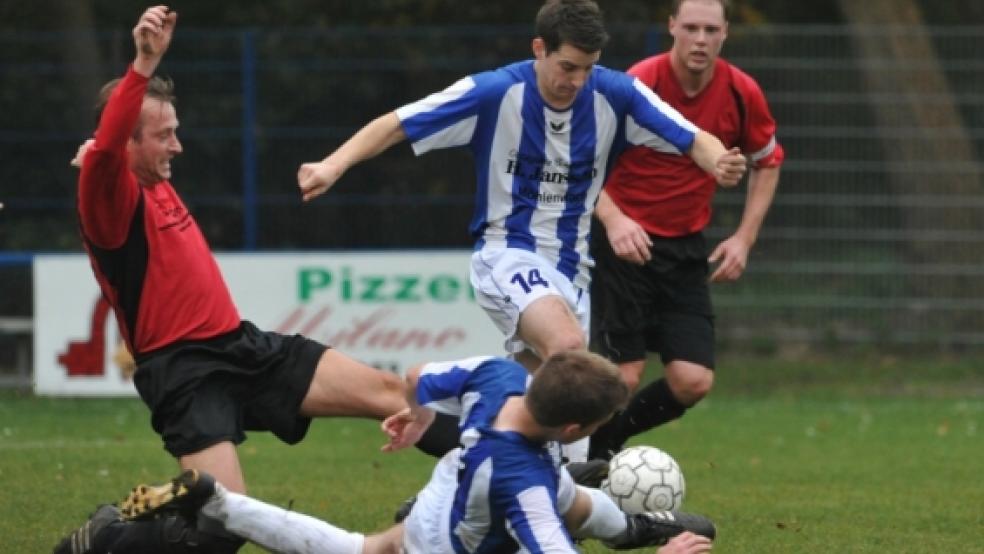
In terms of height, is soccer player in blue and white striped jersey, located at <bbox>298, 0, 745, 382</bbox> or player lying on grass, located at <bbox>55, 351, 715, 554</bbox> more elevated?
soccer player in blue and white striped jersey, located at <bbox>298, 0, 745, 382</bbox>

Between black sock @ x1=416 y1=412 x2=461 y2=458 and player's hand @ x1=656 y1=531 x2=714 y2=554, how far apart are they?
0.99 meters

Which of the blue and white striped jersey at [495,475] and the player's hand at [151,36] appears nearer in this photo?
the blue and white striped jersey at [495,475]

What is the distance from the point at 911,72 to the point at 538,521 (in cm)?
957

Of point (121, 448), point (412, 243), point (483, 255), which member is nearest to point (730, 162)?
point (483, 255)

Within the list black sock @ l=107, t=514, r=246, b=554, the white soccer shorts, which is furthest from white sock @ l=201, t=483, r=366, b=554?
the white soccer shorts

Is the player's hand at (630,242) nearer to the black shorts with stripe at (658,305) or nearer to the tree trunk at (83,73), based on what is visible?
the black shorts with stripe at (658,305)

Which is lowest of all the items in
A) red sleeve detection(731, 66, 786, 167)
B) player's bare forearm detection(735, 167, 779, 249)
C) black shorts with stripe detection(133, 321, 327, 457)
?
black shorts with stripe detection(133, 321, 327, 457)

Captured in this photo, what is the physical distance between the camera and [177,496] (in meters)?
5.83

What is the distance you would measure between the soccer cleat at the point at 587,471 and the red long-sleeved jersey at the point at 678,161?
207cm

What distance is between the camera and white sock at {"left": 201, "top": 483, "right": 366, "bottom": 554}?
5.91m

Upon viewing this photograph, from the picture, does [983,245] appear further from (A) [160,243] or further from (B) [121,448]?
(A) [160,243]

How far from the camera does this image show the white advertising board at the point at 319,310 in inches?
513

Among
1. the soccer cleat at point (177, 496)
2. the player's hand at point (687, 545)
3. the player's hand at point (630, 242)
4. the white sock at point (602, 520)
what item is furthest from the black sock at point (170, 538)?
the player's hand at point (630, 242)

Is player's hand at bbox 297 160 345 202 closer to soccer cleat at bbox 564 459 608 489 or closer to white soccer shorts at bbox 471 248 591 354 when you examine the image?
white soccer shorts at bbox 471 248 591 354
